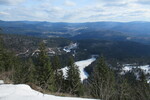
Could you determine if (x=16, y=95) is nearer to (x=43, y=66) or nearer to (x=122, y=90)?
(x=122, y=90)

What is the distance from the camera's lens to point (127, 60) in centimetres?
15112

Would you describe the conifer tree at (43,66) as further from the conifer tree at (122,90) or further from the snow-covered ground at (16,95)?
the snow-covered ground at (16,95)

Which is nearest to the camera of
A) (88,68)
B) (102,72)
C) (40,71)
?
(40,71)

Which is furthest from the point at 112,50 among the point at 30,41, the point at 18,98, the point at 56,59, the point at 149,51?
the point at 18,98

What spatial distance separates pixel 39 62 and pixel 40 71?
55.2 inches

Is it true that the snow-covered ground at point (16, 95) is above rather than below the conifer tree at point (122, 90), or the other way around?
above

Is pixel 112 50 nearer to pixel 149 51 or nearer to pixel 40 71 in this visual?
pixel 149 51

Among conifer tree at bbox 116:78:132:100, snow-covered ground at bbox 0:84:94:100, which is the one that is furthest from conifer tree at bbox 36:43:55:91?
snow-covered ground at bbox 0:84:94:100

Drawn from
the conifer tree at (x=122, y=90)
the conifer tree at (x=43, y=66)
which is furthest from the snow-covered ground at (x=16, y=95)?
the conifer tree at (x=43, y=66)

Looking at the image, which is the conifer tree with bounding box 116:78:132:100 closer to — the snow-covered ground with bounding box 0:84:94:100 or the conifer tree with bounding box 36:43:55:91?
the snow-covered ground with bounding box 0:84:94:100

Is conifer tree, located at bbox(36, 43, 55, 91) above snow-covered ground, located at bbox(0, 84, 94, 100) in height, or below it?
below

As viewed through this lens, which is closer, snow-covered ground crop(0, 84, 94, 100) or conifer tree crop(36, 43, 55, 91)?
snow-covered ground crop(0, 84, 94, 100)

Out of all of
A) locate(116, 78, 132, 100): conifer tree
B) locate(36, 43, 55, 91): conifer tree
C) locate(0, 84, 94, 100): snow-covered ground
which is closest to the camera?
locate(0, 84, 94, 100): snow-covered ground

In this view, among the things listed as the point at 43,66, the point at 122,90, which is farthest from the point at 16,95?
the point at 43,66
